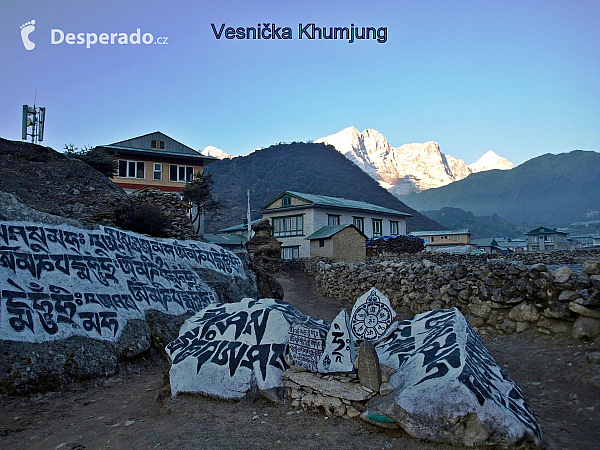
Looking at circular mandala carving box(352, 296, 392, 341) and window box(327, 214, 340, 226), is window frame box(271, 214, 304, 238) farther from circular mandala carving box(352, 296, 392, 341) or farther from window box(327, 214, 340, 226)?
circular mandala carving box(352, 296, 392, 341)

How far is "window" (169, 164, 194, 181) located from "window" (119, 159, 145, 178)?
221cm

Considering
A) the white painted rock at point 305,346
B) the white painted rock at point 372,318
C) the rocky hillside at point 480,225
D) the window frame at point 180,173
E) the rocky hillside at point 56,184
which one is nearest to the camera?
the white painted rock at point 305,346

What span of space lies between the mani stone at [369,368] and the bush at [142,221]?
10.7m

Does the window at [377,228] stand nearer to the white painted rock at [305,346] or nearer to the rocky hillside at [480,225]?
the white painted rock at [305,346]

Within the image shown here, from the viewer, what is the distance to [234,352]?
259 inches

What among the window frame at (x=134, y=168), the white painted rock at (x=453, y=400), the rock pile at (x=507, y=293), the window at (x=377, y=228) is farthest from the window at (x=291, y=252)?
the white painted rock at (x=453, y=400)

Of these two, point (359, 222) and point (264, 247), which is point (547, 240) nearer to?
point (359, 222)

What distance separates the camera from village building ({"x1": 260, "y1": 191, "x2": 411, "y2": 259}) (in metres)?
38.5

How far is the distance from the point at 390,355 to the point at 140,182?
99.4 feet

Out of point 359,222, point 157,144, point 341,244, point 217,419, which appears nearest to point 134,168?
point 157,144

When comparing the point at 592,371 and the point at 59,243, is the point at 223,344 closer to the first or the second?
the point at 59,243

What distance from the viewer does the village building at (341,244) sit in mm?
33000

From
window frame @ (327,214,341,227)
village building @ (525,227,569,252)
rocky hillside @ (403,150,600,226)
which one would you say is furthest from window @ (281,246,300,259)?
rocky hillside @ (403,150,600,226)

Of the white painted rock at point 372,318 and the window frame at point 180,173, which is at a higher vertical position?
the window frame at point 180,173
